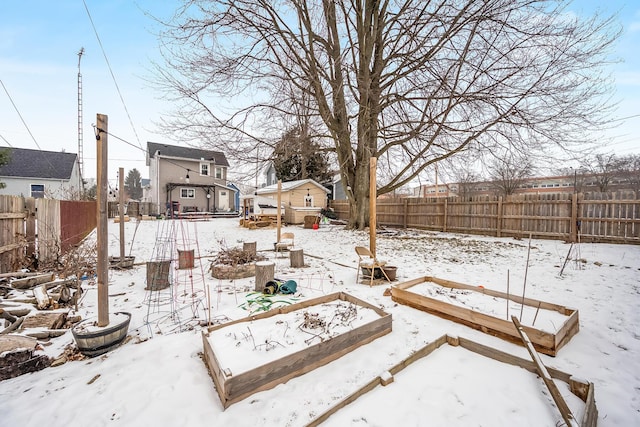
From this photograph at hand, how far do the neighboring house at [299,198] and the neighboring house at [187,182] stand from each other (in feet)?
23.1

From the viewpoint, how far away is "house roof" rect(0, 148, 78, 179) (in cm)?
1920

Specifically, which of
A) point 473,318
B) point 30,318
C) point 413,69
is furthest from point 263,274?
point 413,69

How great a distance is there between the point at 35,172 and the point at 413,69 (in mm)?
27380

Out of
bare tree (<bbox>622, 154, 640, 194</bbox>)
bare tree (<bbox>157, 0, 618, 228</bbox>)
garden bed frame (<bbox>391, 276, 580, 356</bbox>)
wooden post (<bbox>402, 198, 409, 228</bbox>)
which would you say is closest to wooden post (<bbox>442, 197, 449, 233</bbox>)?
wooden post (<bbox>402, 198, 409, 228</bbox>)

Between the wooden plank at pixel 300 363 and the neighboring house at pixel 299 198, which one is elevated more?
the neighboring house at pixel 299 198

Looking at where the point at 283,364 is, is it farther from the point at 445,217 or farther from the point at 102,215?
the point at 445,217

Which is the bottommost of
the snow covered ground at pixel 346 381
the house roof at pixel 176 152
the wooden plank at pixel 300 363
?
the snow covered ground at pixel 346 381

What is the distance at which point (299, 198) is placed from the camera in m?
19.7

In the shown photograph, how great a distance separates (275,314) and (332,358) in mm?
989

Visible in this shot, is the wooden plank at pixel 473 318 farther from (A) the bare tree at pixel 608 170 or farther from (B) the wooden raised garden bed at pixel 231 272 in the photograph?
(A) the bare tree at pixel 608 170

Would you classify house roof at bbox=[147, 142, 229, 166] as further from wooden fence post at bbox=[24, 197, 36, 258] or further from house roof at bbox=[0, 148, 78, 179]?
wooden fence post at bbox=[24, 197, 36, 258]

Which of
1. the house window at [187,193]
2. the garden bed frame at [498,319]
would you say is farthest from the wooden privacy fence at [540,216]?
the house window at [187,193]

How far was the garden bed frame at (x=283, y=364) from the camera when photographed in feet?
6.39

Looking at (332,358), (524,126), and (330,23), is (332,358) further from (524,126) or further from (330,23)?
(330,23)
